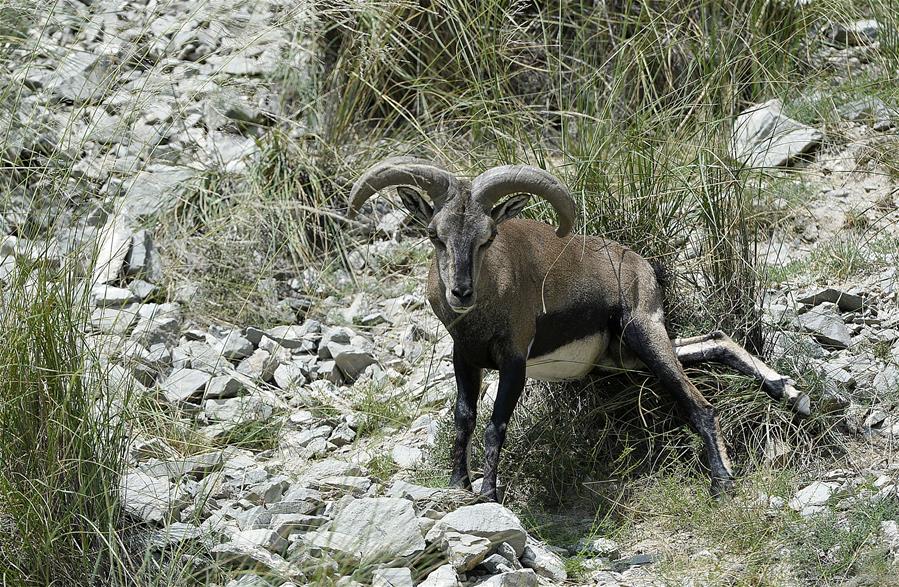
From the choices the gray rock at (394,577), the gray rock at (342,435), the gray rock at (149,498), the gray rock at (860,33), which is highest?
the gray rock at (860,33)

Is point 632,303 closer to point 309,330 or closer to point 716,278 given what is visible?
point 716,278

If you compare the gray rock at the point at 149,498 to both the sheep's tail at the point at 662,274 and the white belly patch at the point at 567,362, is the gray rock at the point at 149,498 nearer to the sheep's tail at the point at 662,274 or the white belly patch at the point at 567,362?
the white belly patch at the point at 567,362

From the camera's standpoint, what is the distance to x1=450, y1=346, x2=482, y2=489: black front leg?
666cm

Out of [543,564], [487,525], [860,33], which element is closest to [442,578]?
[487,525]

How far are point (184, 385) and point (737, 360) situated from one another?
3.61m

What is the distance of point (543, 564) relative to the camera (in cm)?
587

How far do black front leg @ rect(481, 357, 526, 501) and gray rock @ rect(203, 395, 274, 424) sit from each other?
1.69 metres

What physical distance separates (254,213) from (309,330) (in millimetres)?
1462

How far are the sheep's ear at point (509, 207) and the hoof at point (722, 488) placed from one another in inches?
76.8

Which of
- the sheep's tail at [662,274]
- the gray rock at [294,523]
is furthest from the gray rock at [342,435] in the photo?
the sheep's tail at [662,274]

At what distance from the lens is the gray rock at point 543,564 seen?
5836 mm

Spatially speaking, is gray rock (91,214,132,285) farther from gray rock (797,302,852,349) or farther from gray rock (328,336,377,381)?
gray rock (797,302,852,349)

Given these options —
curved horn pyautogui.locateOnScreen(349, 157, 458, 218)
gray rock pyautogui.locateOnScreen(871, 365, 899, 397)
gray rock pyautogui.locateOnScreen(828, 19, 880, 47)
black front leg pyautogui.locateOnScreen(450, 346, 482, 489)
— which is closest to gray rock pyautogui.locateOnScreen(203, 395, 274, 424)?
black front leg pyautogui.locateOnScreen(450, 346, 482, 489)

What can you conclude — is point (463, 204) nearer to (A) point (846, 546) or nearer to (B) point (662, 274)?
(B) point (662, 274)
